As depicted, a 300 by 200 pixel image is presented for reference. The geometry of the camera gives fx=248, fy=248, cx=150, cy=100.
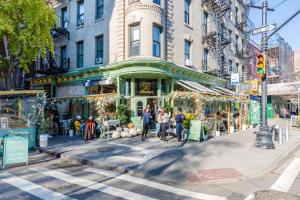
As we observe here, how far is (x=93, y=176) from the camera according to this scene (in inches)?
292

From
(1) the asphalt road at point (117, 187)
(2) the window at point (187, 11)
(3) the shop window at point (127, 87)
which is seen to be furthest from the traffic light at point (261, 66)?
(2) the window at point (187, 11)

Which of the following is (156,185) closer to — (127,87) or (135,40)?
(127,87)

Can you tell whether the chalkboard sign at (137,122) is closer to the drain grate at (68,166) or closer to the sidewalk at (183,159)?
the sidewalk at (183,159)

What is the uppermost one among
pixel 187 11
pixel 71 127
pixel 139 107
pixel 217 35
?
pixel 187 11

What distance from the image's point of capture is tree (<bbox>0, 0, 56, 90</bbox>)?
12617 mm

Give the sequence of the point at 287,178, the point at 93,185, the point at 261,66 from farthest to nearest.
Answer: the point at 261,66, the point at 287,178, the point at 93,185

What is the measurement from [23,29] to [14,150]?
8047 mm

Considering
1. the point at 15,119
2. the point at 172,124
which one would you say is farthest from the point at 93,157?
the point at 172,124

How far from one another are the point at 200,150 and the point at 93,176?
16.4 ft

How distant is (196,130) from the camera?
42.3 feet

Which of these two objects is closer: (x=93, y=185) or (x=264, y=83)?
(x=93, y=185)

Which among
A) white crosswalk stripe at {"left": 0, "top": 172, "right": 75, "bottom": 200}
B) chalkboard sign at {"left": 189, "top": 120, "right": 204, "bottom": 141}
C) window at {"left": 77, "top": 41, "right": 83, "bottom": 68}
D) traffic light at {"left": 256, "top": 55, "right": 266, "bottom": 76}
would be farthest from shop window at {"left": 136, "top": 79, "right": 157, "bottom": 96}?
white crosswalk stripe at {"left": 0, "top": 172, "right": 75, "bottom": 200}

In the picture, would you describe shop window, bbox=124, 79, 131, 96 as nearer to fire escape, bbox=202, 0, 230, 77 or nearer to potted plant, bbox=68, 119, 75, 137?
potted plant, bbox=68, 119, 75, 137

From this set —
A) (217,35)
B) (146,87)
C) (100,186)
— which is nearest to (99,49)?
(146,87)
